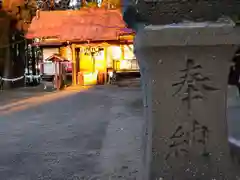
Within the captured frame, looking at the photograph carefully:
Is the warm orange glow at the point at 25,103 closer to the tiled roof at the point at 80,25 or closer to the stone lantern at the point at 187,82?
the tiled roof at the point at 80,25

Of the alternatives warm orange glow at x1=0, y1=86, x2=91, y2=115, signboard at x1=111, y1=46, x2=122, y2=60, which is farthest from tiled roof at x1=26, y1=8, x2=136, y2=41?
signboard at x1=111, y1=46, x2=122, y2=60

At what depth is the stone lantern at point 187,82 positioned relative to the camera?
3070 millimetres

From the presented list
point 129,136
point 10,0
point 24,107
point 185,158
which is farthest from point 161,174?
point 10,0

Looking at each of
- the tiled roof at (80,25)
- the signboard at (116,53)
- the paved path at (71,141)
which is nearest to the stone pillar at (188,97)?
the paved path at (71,141)

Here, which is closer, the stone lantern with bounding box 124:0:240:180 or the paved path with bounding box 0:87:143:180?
the stone lantern with bounding box 124:0:240:180

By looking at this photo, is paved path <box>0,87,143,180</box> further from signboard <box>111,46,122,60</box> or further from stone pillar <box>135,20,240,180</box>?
signboard <box>111,46,122,60</box>

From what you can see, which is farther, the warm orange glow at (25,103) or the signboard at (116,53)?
the signboard at (116,53)

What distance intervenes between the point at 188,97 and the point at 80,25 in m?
19.0

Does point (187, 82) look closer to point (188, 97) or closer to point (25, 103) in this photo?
point (188, 97)

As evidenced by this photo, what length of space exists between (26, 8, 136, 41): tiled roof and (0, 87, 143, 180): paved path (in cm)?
630

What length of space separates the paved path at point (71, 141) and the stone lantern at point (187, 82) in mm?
2397

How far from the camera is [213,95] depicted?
3143mm

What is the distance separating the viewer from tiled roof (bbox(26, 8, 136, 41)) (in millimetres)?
21016

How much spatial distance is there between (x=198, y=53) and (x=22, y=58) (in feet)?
78.3
